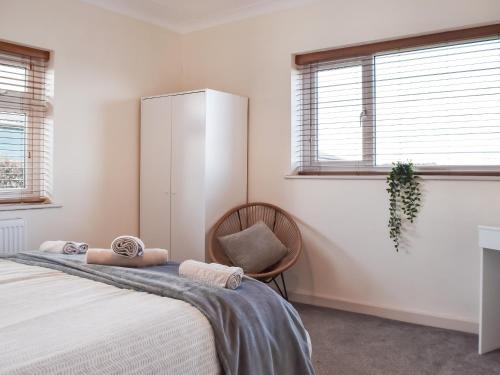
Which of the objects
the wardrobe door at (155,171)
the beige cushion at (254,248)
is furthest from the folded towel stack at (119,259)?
the wardrobe door at (155,171)

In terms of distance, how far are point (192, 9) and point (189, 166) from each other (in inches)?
52.1

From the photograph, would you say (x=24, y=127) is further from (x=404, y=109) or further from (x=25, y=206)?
(x=404, y=109)

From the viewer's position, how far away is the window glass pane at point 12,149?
3262 millimetres

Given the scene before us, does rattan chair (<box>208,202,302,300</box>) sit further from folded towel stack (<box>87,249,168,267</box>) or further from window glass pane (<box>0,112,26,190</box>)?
window glass pane (<box>0,112,26,190</box>)

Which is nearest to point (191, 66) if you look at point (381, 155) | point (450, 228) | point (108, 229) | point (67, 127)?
point (67, 127)

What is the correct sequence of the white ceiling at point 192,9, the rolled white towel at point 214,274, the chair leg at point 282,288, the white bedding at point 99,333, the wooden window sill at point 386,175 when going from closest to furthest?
the white bedding at point 99,333, the rolled white towel at point 214,274, the wooden window sill at point 386,175, the chair leg at point 282,288, the white ceiling at point 192,9

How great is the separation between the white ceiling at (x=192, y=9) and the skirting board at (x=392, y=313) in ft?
7.35

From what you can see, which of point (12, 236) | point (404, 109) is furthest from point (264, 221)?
point (12, 236)

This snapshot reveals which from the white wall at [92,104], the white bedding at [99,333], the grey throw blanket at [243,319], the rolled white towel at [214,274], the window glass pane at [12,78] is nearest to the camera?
the white bedding at [99,333]

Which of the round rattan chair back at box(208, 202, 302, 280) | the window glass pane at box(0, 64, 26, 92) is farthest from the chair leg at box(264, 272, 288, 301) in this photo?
the window glass pane at box(0, 64, 26, 92)

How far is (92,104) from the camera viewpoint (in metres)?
3.66

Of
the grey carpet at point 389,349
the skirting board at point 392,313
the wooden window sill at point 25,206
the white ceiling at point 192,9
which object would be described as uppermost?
the white ceiling at point 192,9

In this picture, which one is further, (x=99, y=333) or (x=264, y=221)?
(x=264, y=221)

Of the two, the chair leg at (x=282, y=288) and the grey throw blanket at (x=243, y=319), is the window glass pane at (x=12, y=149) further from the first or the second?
the chair leg at (x=282, y=288)
